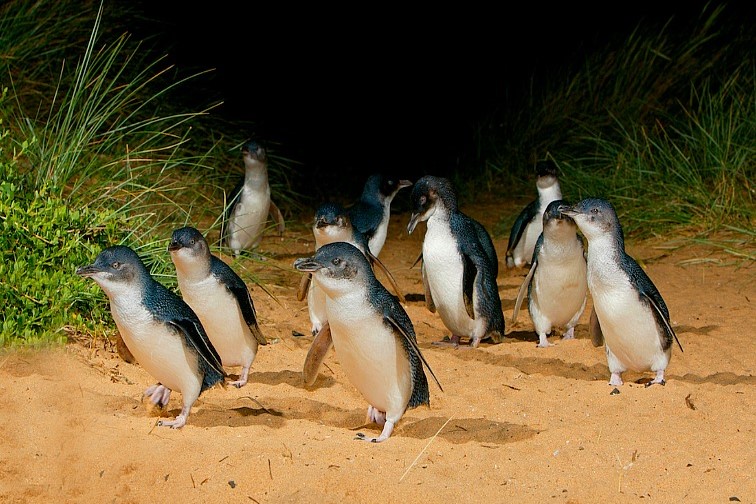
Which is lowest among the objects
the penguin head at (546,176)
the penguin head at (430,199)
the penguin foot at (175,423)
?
the penguin foot at (175,423)

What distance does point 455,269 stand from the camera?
230 inches

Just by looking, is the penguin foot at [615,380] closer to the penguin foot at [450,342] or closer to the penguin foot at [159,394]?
the penguin foot at [450,342]

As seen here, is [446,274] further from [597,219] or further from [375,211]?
[375,211]

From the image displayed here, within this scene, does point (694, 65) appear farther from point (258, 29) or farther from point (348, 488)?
point (348, 488)

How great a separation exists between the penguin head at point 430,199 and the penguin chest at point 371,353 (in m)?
1.73

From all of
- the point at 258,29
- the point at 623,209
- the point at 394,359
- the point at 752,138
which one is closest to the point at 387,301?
the point at 394,359

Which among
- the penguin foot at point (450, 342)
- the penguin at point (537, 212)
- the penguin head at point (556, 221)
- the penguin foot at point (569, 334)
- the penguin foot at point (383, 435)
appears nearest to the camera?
the penguin foot at point (383, 435)

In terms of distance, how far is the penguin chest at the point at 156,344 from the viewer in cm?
416

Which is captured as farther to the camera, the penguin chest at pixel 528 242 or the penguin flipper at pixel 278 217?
the penguin flipper at pixel 278 217

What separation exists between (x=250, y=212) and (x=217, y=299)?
123 inches

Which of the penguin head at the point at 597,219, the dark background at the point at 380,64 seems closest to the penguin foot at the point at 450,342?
the penguin head at the point at 597,219

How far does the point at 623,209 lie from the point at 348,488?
523cm

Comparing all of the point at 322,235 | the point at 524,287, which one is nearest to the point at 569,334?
the point at 524,287

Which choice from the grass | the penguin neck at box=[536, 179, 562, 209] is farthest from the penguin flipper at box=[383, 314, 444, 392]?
the grass
